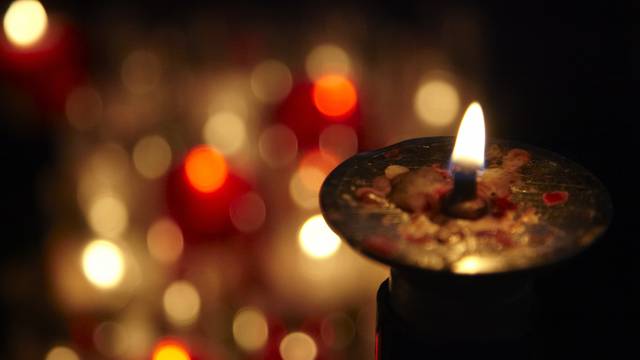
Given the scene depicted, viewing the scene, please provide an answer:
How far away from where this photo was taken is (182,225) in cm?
157

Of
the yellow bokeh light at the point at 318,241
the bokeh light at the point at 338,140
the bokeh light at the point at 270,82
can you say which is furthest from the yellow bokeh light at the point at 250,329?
the bokeh light at the point at 270,82

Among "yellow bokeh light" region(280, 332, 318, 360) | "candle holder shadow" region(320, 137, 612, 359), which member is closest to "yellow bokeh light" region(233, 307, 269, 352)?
"yellow bokeh light" region(280, 332, 318, 360)

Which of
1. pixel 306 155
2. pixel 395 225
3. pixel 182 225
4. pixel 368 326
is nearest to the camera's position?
pixel 395 225

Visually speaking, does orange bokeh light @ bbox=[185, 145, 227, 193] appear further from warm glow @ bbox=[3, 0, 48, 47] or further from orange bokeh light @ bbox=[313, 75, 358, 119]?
warm glow @ bbox=[3, 0, 48, 47]

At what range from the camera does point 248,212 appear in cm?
160

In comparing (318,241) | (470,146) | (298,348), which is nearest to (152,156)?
(318,241)

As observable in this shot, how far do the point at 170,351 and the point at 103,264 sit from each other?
232 millimetres

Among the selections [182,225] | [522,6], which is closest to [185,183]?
[182,225]

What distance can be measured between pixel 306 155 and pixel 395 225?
1.20 meters

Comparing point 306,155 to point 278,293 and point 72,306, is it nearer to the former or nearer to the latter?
point 278,293

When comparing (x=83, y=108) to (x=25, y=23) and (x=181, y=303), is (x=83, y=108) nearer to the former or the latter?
(x=25, y=23)

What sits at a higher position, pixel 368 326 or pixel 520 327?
pixel 520 327

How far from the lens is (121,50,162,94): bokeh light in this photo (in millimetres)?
1696

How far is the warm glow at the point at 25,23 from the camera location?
1.62m
